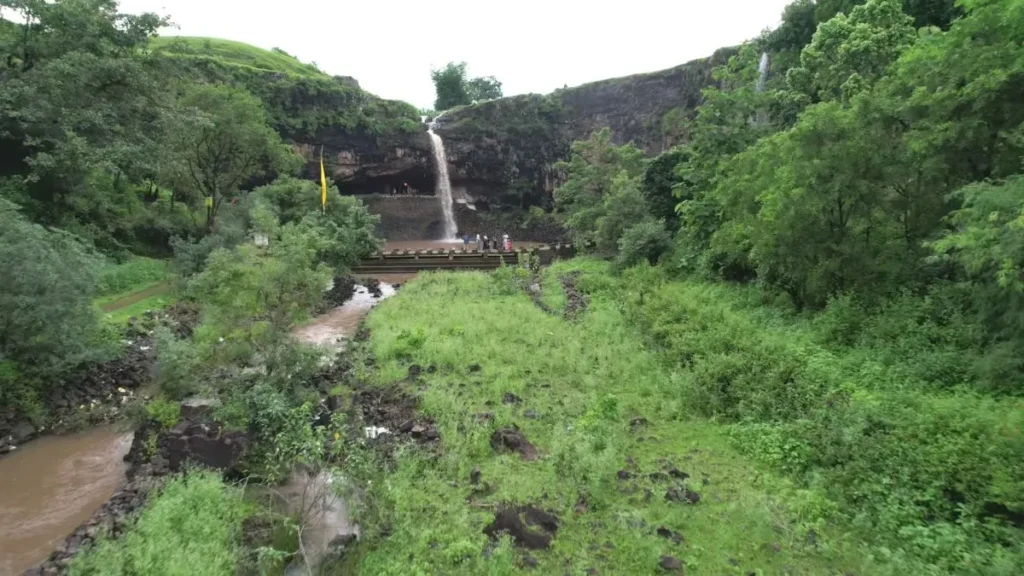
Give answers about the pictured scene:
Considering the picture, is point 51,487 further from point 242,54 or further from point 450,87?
point 450,87

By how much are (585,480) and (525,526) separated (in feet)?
4.24

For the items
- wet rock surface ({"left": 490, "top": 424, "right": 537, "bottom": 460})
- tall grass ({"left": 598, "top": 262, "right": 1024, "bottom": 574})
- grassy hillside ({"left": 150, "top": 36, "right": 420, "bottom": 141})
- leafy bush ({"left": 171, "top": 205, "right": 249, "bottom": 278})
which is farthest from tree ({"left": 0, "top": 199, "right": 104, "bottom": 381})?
grassy hillside ({"left": 150, "top": 36, "right": 420, "bottom": 141})

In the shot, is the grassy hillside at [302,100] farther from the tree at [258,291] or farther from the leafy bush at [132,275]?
the tree at [258,291]

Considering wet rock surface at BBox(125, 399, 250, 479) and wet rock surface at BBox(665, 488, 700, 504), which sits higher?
wet rock surface at BBox(125, 399, 250, 479)

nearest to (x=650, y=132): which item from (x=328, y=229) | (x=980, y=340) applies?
(x=328, y=229)

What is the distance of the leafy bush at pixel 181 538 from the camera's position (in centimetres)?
612

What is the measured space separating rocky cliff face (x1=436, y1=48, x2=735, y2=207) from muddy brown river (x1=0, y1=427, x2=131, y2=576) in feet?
126

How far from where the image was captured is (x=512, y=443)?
902 centimetres

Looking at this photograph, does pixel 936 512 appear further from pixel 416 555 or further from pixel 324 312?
pixel 324 312

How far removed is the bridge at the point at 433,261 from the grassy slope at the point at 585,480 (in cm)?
1637

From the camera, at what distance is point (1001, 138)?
31.6 feet

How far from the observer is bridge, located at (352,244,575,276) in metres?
30.3

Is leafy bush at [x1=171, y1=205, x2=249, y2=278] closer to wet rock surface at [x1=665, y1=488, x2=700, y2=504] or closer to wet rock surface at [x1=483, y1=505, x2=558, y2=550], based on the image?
wet rock surface at [x1=483, y1=505, x2=558, y2=550]

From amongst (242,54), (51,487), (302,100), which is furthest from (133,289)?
(242,54)
